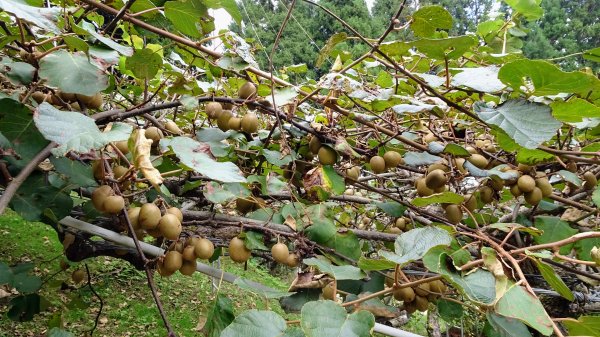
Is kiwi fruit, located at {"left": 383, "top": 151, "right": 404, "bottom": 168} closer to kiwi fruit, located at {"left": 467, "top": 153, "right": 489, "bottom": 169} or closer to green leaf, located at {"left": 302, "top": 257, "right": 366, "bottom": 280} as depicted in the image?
kiwi fruit, located at {"left": 467, "top": 153, "right": 489, "bottom": 169}

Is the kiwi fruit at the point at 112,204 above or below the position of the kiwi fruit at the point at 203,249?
above

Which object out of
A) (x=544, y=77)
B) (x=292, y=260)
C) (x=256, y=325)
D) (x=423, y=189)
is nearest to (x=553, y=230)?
(x=423, y=189)

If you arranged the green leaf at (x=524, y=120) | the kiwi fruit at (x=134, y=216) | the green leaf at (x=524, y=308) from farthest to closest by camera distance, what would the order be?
the kiwi fruit at (x=134, y=216)
the green leaf at (x=524, y=120)
the green leaf at (x=524, y=308)

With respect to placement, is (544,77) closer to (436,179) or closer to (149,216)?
(436,179)

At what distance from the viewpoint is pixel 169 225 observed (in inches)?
31.6

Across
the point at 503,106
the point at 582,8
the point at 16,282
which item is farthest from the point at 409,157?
the point at 582,8

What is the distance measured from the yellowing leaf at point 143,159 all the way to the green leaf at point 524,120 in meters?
0.55

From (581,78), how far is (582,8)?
1850cm

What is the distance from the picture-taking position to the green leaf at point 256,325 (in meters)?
0.59

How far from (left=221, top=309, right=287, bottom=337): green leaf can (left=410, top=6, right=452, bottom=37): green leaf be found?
0.64m

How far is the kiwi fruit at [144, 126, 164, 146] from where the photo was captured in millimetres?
985

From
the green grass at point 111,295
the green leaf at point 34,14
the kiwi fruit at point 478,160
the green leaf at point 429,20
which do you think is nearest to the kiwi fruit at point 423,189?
the kiwi fruit at point 478,160

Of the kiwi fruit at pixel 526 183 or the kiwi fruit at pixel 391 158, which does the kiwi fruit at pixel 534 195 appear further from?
the kiwi fruit at pixel 391 158

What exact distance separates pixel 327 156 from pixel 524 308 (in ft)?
1.92
